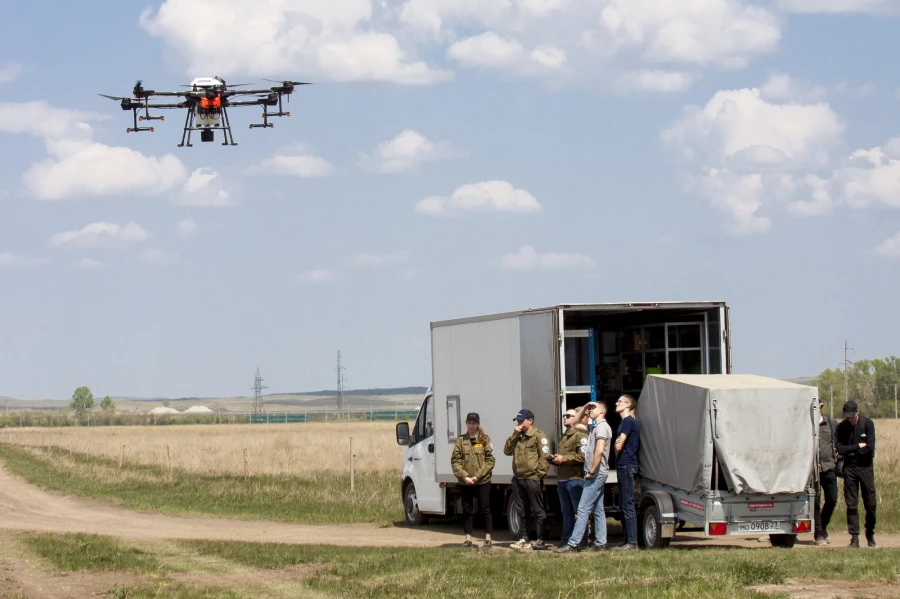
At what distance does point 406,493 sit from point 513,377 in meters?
4.75

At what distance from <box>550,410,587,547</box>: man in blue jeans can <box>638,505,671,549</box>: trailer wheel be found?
0.86 m

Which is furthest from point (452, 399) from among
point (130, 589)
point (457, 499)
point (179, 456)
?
point (179, 456)

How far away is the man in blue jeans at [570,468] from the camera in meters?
15.2

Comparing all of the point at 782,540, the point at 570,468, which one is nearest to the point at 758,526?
the point at 782,540

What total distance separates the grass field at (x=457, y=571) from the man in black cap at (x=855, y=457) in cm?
160

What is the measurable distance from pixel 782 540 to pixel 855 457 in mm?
1357

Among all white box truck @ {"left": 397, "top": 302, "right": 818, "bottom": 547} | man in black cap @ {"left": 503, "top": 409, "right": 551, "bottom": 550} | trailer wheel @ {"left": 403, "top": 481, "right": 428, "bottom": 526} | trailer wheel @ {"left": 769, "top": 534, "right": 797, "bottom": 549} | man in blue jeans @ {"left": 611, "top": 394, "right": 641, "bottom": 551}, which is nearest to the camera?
white box truck @ {"left": 397, "top": 302, "right": 818, "bottom": 547}

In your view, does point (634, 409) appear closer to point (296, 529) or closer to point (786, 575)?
point (786, 575)

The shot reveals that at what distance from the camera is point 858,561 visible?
11.9 metres

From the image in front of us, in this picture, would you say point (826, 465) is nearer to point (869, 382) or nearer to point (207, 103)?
point (207, 103)

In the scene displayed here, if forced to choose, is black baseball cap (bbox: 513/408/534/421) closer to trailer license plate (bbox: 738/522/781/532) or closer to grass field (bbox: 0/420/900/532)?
trailer license plate (bbox: 738/522/781/532)

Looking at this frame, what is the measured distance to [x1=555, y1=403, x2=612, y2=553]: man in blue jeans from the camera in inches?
576

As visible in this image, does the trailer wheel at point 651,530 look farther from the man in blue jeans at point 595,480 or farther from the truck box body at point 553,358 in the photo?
the truck box body at point 553,358

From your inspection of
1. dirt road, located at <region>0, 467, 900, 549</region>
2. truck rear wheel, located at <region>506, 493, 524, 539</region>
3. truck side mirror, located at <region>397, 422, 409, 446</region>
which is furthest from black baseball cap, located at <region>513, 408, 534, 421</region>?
truck side mirror, located at <region>397, 422, 409, 446</region>
